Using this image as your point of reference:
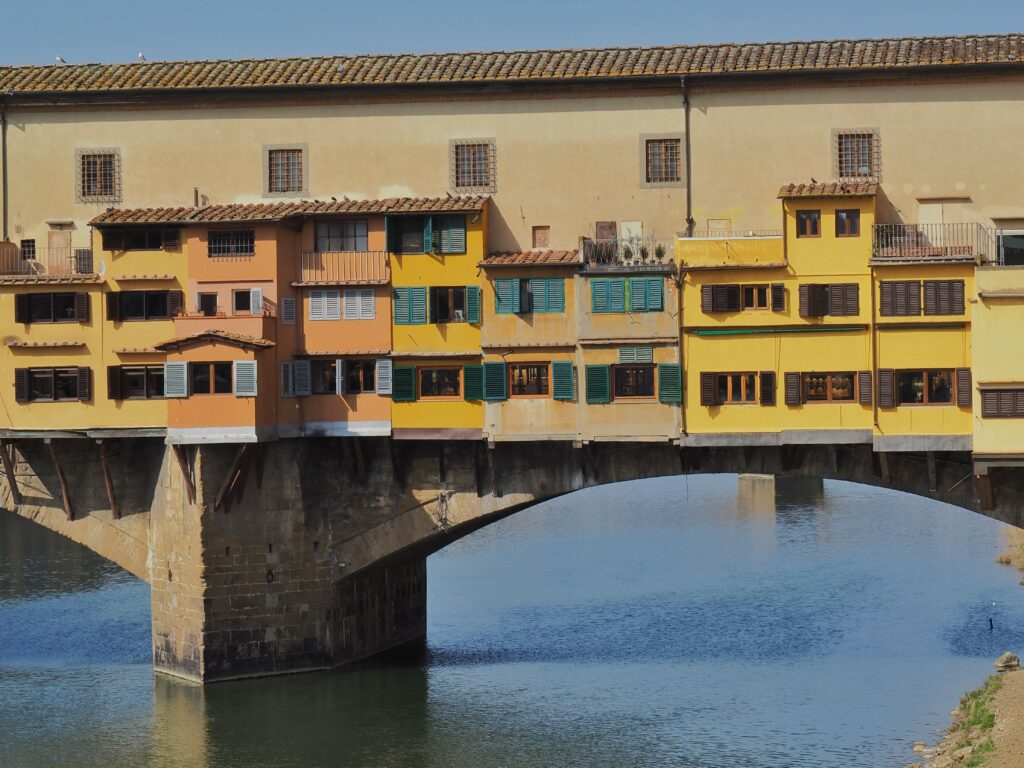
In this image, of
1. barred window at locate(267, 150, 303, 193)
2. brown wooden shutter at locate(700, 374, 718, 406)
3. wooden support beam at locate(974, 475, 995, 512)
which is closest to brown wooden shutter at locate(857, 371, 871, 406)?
wooden support beam at locate(974, 475, 995, 512)

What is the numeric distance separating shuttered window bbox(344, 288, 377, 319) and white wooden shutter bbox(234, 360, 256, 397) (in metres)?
2.99

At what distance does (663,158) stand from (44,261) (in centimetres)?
1642

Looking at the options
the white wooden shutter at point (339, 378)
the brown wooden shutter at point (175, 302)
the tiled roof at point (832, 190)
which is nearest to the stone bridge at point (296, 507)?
the white wooden shutter at point (339, 378)

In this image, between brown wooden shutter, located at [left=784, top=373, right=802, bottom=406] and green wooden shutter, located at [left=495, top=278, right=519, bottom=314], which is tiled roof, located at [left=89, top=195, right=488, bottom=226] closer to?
green wooden shutter, located at [left=495, top=278, right=519, bottom=314]

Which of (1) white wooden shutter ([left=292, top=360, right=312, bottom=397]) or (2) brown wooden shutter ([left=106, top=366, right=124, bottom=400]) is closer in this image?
(1) white wooden shutter ([left=292, top=360, right=312, bottom=397])

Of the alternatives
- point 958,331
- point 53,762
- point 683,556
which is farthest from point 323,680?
point 683,556

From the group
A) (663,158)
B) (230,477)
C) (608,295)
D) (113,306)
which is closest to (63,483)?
(113,306)

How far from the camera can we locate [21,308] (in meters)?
41.7

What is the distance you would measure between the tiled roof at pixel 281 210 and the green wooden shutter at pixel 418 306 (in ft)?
6.50

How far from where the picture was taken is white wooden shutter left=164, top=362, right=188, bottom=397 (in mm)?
39219

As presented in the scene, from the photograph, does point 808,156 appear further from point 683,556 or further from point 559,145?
point 683,556

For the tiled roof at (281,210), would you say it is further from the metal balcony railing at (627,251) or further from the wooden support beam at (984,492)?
the wooden support beam at (984,492)

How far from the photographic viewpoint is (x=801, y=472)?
39.0m

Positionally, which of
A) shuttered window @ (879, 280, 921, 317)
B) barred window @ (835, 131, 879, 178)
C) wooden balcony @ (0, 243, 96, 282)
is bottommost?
shuttered window @ (879, 280, 921, 317)
